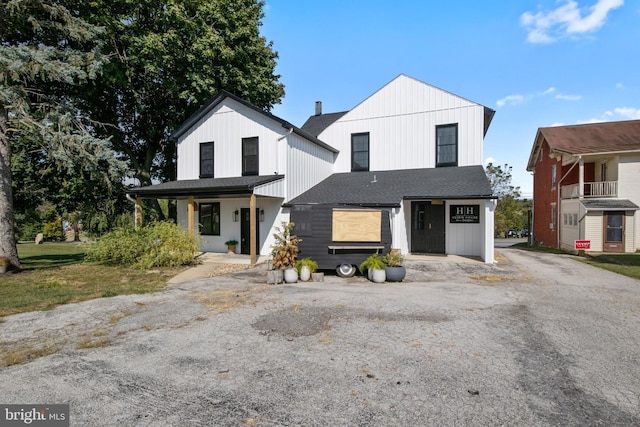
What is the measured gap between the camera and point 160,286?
9141mm

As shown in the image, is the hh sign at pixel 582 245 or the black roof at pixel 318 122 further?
Answer: the black roof at pixel 318 122

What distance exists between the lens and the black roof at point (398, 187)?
Answer: 1326 centimetres

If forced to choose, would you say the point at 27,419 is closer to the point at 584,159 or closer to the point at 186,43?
the point at 186,43

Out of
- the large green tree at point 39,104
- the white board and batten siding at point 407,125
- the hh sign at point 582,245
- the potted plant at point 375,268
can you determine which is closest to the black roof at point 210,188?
the large green tree at point 39,104

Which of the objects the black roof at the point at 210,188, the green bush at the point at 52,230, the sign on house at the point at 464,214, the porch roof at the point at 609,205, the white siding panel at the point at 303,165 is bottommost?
the green bush at the point at 52,230

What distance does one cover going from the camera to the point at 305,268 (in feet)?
32.3

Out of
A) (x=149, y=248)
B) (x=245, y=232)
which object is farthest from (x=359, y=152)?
(x=149, y=248)

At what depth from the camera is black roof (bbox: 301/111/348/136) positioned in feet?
64.2

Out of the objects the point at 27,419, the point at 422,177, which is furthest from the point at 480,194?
the point at 27,419

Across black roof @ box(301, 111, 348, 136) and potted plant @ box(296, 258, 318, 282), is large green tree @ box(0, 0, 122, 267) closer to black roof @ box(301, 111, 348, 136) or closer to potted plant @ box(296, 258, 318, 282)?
potted plant @ box(296, 258, 318, 282)

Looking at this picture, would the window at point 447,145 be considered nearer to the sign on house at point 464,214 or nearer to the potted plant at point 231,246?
the sign on house at point 464,214

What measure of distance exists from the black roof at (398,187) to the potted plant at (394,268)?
3.58m

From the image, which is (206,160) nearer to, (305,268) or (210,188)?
(210,188)

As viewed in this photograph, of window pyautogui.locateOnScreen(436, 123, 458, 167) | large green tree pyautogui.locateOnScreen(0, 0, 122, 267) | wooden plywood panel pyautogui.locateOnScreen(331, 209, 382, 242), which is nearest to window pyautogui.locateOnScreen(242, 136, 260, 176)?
large green tree pyautogui.locateOnScreen(0, 0, 122, 267)
